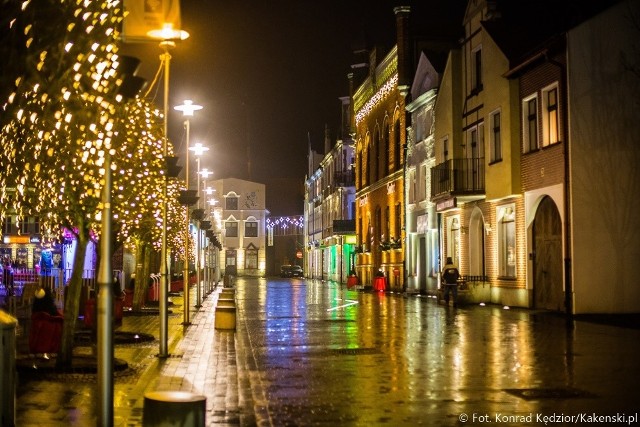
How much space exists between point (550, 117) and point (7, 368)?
2389 centimetres

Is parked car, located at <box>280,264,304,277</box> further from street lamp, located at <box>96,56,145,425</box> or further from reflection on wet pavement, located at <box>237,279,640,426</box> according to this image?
street lamp, located at <box>96,56,145,425</box>

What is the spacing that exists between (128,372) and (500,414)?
21.9 feet

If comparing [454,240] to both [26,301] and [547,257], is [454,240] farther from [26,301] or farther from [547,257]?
[26,301]

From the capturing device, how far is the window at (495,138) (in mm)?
34156

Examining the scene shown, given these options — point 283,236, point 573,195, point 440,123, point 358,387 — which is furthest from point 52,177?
point 283,236

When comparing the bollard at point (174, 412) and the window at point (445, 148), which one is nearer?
the bollard at point (174, 412)

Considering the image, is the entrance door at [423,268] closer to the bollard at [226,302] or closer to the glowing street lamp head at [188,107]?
the bollard at [226,302]

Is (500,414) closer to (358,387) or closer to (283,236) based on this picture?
(358,387)

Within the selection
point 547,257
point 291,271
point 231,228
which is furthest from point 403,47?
point 231,228

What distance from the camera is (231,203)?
121688mm

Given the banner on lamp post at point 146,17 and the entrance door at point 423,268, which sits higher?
the banner on lamp post at point 146,17

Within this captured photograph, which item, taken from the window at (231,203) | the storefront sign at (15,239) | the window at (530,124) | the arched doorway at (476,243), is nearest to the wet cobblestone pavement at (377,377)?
the window at (530,124)

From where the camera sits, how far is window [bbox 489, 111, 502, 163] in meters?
34.2

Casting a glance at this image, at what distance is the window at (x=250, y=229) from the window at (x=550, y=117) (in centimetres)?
9161
